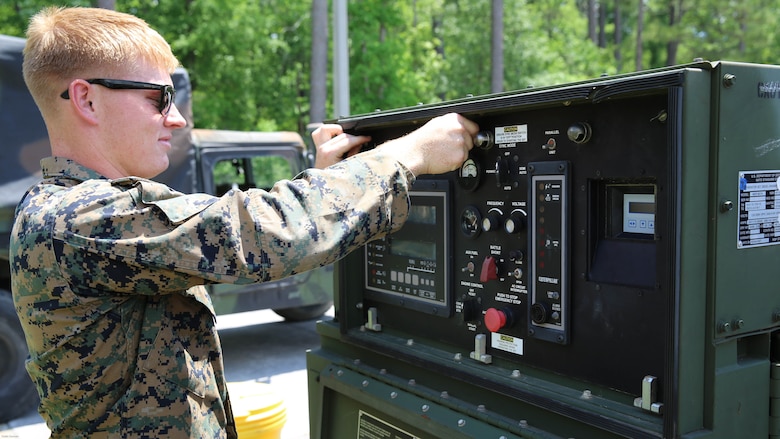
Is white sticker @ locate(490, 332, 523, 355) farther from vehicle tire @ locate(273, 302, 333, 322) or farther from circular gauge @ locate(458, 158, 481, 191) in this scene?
vehicle tire @ locate(273, 302, 333, 322)

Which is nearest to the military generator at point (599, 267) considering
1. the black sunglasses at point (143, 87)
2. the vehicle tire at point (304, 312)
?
the black sunglasses at point (143, 87)

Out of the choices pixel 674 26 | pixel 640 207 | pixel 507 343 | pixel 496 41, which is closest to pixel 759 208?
pixel 640 207

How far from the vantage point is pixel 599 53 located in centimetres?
2586

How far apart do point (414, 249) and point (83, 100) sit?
130 cm

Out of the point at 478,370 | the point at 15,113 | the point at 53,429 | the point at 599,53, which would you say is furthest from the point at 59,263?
the point at 599,53

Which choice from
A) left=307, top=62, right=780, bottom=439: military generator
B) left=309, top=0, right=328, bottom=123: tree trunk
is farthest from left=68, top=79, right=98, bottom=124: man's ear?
left=309, top=0, right=328, bottom=123: tree trunk

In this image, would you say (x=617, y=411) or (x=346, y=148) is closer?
(x=617, y=411)

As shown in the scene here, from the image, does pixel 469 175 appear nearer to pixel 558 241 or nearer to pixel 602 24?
pixel 558 241

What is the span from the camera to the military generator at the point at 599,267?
1743 millimetres

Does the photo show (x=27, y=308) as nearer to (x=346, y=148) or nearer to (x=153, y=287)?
(x=153, y=287)

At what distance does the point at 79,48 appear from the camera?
5.80ft

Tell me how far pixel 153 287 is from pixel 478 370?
1.14m

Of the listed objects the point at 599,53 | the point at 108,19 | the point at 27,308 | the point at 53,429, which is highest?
the point at 599,53

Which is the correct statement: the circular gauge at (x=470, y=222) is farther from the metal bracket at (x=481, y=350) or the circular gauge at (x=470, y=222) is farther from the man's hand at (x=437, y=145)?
the metal bracket at (x=481, y=350)
